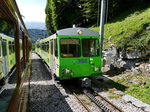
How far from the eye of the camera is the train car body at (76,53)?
5703 millimetres

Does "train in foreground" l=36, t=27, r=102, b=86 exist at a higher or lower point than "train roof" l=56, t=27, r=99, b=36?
lower

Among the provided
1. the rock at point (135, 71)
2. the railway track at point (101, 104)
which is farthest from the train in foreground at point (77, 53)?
the rock at point (135, 71)

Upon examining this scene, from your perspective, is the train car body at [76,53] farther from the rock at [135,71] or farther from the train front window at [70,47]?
the rock at [135,71]

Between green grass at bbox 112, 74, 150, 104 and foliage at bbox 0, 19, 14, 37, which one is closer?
foliage at bbox 0, 19, 14, 37

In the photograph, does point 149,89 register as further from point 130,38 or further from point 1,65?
point 1,65

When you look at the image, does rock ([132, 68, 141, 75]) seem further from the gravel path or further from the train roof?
the gravel path

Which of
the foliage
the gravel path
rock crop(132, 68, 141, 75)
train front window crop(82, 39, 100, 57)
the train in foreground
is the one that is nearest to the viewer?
the foliage

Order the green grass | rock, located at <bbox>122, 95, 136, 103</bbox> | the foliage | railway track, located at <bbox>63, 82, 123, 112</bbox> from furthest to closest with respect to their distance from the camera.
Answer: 1. the green grass
2. rock, located at <bbox>122, 95, 136, 103</bbox>
3. railway track, located at <bbox>63, 82, 123, 112</bbox>
4. the foliage

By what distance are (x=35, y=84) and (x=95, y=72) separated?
3187 mm

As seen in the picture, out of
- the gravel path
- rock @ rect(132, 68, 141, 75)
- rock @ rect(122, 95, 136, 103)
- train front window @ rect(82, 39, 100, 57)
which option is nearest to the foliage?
the gravel path

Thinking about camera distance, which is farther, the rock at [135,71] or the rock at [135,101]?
the rock at [135,71]

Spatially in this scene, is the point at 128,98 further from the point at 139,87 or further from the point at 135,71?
the point at 135,71

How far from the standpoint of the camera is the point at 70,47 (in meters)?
5.83

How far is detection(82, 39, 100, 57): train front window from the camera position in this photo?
6.07 metres
